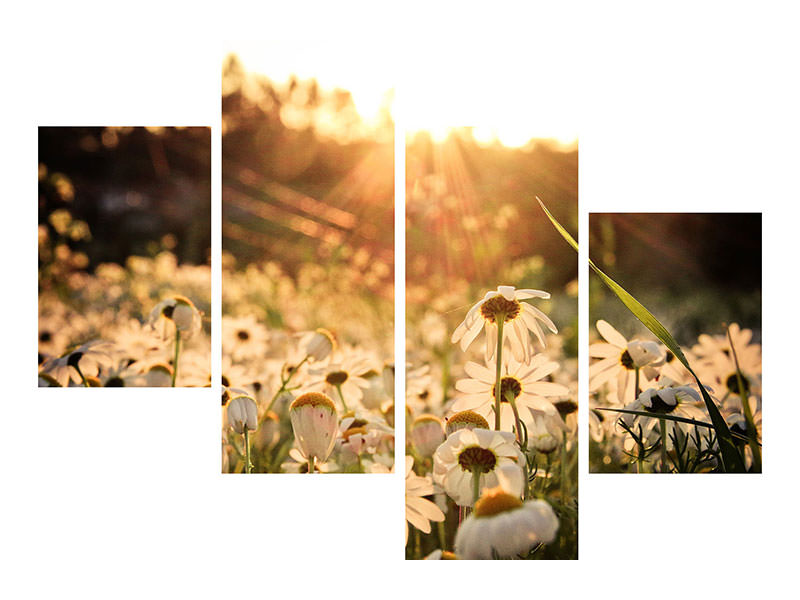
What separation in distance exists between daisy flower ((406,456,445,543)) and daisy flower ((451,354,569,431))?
0.82ft

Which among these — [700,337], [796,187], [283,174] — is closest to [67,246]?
[283,174]

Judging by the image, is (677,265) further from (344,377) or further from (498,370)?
(344,377)

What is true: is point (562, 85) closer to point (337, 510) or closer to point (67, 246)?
point (337, 510)

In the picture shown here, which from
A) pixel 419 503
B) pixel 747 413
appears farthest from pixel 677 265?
pixel 419 503

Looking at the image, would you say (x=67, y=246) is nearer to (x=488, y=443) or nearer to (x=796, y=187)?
(x=488, y=443)

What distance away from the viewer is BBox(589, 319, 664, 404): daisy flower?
2.30 meters

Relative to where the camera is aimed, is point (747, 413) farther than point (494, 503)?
Yes

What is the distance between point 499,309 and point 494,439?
1.40 ft

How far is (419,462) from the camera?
7.43ft

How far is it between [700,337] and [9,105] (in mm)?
2454

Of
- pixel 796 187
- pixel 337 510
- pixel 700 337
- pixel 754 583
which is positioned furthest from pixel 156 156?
pixel 754 583

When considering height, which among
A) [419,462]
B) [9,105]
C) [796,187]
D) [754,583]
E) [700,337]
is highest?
[9,105]

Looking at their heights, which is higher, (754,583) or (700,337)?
(700,337)

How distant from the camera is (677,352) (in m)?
2.32
